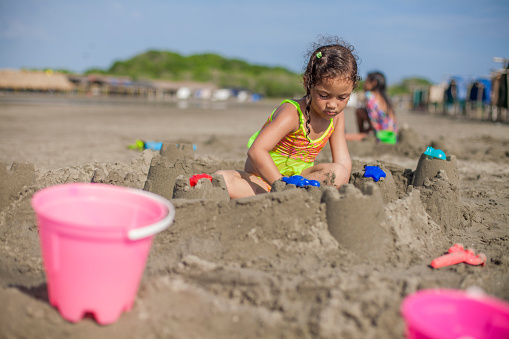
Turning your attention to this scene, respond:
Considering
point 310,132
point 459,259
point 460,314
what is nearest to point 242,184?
point 310,132

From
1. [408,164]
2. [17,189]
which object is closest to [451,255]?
[17,189]

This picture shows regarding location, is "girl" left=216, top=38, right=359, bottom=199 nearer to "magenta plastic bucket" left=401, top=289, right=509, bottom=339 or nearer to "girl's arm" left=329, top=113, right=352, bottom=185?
"girl's arm" left=329, top=113, right=352, bottom=185

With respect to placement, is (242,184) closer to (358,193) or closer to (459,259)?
(358,193)

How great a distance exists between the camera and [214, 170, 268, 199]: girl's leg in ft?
9.64

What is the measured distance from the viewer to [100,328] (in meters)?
1.46

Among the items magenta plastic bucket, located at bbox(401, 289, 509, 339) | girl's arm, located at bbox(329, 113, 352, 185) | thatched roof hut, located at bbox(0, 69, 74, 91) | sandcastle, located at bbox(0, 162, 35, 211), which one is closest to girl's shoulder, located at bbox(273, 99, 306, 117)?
girl's arm, located at bbox(329, 113, 352, 185)

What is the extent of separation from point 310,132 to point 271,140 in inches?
15.9

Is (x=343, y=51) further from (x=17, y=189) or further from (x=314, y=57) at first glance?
(x=17, y=189)

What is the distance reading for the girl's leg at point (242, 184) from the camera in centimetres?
294

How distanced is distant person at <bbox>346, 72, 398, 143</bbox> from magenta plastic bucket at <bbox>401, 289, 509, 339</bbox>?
5.06 metres

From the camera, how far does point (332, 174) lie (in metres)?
2.97

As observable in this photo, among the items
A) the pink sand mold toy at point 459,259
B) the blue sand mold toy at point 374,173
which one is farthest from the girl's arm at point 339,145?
the pink sand mold toy at point 459,259

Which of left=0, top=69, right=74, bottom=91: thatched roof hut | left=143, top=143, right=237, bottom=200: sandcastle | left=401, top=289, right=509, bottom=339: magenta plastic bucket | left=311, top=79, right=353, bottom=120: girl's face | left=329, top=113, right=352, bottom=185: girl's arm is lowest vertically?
left=401, top=289, right=509, bottom=339: magenta plastic bucket

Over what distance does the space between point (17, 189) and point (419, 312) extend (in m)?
2.49
